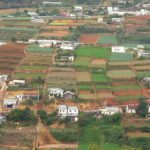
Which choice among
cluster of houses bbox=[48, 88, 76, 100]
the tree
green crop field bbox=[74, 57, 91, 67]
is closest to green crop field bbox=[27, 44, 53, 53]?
green crop field bbox=[74, 57, 91, 67]

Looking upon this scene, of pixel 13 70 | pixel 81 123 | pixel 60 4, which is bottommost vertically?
pixel 81 123

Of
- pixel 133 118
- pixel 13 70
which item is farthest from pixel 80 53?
pixel 133 118

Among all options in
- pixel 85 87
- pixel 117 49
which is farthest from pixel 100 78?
pixel 117 49

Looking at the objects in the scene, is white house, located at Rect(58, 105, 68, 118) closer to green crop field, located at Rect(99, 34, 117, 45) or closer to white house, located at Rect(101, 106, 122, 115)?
white house, located at Rect(101, 106, 122, 115)

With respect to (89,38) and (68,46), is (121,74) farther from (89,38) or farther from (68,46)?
(89,38)

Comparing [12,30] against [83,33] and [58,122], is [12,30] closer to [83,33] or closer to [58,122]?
[83,33]

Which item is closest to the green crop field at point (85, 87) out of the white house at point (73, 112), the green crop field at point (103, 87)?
the green crop field at point (103, 87)
